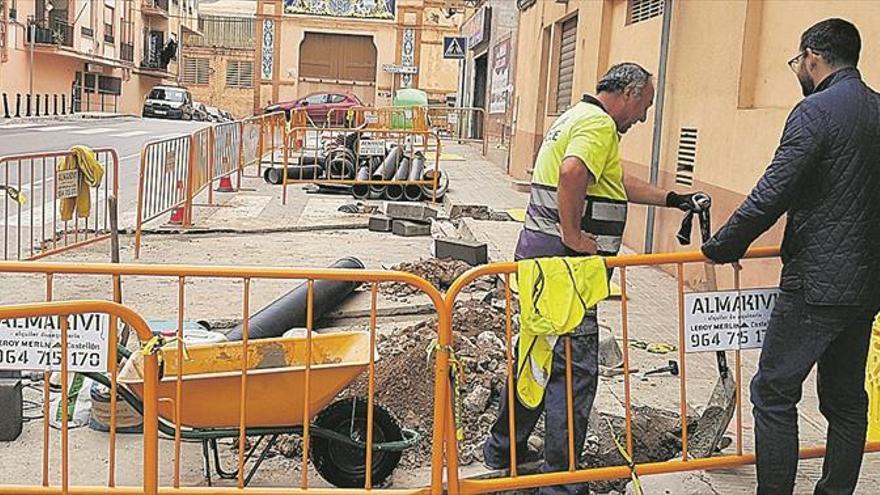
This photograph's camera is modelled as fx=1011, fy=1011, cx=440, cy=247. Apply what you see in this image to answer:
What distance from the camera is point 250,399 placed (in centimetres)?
418

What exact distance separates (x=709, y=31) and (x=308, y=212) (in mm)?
7448

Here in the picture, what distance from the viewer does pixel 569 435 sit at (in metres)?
4.18

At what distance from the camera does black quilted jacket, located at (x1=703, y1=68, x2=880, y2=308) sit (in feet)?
11.9

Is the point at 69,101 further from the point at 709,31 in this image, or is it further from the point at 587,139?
the point at 587,139

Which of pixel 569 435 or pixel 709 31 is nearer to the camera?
pixel 569 435

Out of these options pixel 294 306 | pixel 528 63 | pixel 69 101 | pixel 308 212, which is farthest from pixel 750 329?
pixel 69 101

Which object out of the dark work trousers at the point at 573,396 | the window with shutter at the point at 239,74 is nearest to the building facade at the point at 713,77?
the dark work trousers at the point at 573,396

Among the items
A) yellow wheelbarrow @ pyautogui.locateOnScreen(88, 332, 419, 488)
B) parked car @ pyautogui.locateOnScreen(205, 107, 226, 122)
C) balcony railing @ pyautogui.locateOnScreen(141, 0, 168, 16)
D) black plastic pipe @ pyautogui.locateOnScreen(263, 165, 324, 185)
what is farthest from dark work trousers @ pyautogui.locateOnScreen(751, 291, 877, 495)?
balcony railing @ pyautogui.locateOnScreen(141, 0, 168, 16)

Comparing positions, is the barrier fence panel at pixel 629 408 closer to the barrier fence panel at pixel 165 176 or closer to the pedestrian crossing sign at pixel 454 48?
the barrier fence panel at pixel 165 176

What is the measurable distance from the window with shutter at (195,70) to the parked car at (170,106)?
1171cm

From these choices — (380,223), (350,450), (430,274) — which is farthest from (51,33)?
(350,450)

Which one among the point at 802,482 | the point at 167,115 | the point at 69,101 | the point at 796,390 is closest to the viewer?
the point at 796,390

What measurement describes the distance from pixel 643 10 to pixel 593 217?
7.53 meters

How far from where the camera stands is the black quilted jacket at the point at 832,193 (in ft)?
11.9
